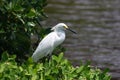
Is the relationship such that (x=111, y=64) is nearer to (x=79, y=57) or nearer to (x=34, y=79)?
(x=79, y=57)

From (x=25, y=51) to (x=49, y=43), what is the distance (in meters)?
0.54

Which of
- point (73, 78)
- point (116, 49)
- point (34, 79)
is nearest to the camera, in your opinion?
point (34, 79)

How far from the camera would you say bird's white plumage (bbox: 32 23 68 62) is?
8914 mm

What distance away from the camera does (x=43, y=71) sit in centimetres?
792

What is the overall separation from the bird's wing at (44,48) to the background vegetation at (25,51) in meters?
0.18

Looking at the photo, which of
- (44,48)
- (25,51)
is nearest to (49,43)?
(44,48)

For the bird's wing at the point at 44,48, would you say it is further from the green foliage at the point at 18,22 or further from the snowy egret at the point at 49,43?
the green foliage at the point at 18,22

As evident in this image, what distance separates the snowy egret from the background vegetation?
198 millimetres

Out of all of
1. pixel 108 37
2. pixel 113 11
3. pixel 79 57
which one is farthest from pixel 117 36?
pixel 113 11

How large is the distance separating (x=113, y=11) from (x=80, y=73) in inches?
550

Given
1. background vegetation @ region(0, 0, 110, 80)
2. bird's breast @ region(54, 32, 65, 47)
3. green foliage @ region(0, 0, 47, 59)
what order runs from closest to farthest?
background vegetation @ region(0, 0, 110, 80) < green foliage @ region(0, 0, 47, 59) < bird's breast @ region(54, 32, 65, 47)

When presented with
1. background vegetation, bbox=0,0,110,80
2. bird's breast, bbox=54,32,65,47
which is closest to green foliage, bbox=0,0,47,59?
background vegetation, bbox=0,0,110,80

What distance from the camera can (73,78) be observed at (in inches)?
322

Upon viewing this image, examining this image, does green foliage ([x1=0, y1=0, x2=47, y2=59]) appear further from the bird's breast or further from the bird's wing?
the bird's breast
